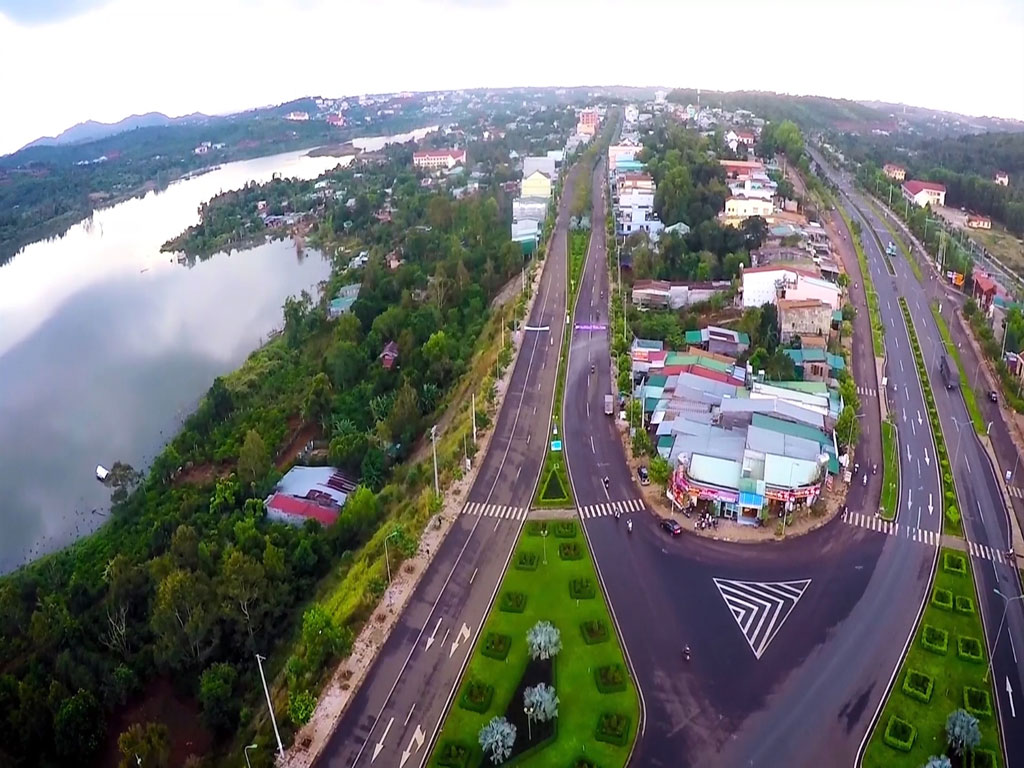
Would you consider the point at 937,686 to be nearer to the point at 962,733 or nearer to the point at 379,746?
the point at 962,733

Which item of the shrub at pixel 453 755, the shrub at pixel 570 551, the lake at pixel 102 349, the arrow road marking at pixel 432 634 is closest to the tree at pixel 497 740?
the shrub at pixel 453 755

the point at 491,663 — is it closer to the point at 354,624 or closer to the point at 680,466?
the point at 354,624

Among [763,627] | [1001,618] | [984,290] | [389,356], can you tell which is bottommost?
[1001,618]

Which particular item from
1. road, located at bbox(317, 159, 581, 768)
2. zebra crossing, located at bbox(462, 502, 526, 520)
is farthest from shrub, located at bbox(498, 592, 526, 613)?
zebra crossing, located at bbox(462, 502, 526, 520)

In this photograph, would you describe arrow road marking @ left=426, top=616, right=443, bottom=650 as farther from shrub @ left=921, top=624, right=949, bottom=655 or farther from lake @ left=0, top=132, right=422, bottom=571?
lake @ left=0, top=132, right=422, bottom=571

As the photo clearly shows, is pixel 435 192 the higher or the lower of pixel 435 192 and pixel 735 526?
the higher

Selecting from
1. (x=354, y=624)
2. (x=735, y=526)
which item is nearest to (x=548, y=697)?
(x=354, y=624)

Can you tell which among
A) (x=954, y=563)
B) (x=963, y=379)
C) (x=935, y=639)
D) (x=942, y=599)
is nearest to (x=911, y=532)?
(x=954, y=563)
